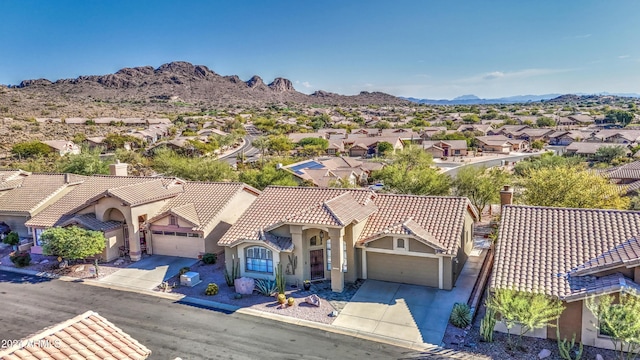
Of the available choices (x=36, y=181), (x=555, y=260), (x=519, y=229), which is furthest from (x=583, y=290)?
(x=36, y=181)

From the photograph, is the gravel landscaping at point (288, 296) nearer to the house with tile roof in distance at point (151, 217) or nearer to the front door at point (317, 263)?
the front door at point (317, 263)

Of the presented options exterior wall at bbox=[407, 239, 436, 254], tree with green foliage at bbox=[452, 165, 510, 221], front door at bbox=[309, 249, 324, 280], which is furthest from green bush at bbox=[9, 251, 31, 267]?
tree with green foliage at bbox=[452, 165, 510, 221]

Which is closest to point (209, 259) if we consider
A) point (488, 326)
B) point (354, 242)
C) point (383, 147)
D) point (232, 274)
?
point (232, 274)

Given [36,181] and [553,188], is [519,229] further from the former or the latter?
[36,181]

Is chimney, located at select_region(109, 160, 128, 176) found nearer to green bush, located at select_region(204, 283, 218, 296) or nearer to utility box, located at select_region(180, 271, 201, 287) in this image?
utility box, located at select_region(180, 271, 201, 287)

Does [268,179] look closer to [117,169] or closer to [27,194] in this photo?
[117,169]

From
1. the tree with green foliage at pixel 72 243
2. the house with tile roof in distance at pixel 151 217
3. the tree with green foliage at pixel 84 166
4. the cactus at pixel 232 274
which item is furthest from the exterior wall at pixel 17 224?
the cactus at pixel 232 274
